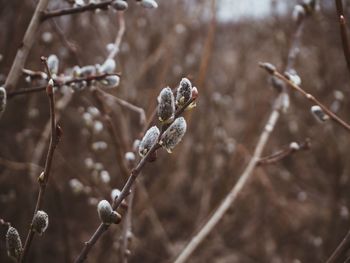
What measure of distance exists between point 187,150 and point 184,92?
3140mm

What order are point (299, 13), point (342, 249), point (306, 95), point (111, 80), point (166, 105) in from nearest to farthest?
1. point (166, 105)
2. point (342, 249)
3. point (306, 95)
4. point (111, 80)
5. point (299, 13)

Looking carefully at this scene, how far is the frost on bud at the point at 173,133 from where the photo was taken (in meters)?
0.68

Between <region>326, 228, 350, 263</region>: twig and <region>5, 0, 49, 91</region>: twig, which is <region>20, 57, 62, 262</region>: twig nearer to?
<region>5, 0, 49, 91</region>: twig

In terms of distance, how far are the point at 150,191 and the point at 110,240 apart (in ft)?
1.96

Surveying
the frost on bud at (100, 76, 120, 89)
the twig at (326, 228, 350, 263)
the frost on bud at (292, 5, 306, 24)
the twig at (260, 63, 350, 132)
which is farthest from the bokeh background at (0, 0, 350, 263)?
the twig at (326, 228, 350, 263)

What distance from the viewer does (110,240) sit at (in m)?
2.65

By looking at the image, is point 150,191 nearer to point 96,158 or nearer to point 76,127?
point 96,158

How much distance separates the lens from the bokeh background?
2584mm

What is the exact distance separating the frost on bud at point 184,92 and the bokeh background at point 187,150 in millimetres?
1588

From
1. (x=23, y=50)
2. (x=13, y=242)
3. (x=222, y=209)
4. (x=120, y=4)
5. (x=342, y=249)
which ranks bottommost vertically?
(x=222, y=209)

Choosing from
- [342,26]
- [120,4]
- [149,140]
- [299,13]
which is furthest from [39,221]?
[299,13]

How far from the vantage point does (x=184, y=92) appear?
2.22ft

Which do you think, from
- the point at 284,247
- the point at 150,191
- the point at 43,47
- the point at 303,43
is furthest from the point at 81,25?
the point at 284,247

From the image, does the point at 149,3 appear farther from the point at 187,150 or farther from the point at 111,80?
the point at 187,150
